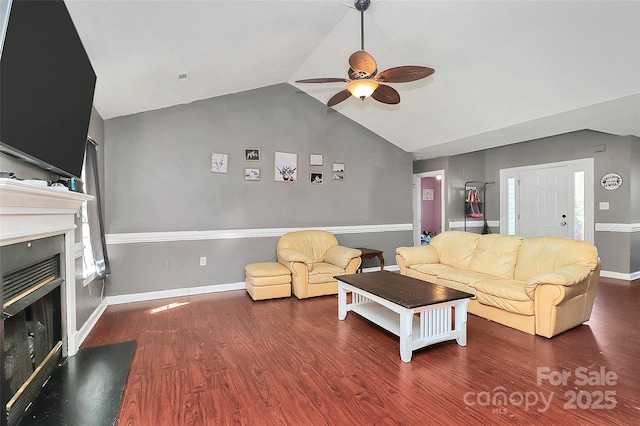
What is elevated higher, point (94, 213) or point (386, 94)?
point (386, 94)

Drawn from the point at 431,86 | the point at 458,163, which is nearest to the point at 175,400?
the point at 431,86

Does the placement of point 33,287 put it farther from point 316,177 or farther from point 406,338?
point 316,177

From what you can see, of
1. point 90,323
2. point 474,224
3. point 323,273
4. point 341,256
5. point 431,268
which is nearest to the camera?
point 90,323

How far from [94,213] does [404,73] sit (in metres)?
3.41

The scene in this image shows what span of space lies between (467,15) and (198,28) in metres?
2.38

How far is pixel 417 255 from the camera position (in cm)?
450

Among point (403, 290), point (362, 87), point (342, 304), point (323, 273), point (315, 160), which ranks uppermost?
point (362, 87)

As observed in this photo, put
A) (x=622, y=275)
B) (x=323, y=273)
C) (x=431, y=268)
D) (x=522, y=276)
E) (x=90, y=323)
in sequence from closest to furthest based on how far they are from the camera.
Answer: (x=90, y=323)
(x=522, y=276)
(x=431, y=268)
(x=323, y=273)
(x=622, y=275)

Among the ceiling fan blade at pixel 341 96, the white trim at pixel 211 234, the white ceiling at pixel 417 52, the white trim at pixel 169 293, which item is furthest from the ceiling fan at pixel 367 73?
the white trim at pixel 169 293

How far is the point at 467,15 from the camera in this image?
113 inches

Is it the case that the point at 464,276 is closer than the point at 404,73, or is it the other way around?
the point at 404,73

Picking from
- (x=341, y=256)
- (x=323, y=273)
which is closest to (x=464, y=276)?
(x=341, y=256)

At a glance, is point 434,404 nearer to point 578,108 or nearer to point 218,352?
point 218,352

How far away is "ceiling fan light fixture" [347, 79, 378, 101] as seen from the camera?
2.83m
